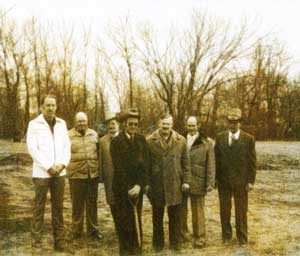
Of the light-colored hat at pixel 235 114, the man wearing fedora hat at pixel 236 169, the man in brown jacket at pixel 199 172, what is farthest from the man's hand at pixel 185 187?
the light-colored hat at pixel 235 114

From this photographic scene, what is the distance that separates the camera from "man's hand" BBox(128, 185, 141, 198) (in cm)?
317

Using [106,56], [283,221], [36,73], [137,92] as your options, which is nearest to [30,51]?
[36,73]

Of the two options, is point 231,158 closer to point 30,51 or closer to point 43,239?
point 43,239

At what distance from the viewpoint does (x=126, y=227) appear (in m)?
3.27

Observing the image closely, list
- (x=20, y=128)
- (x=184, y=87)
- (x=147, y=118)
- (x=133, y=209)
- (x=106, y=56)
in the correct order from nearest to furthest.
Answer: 1. (x=133, y=209)
2. (x=106, y=56)
3. (x=184, y=87)
4. (x=147, y=118)
5. (x=20, y=128)

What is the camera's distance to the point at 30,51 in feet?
17.6

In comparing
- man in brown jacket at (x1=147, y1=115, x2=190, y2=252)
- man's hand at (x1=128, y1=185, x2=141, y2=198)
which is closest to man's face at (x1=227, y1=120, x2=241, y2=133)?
man in brown jacket at (x1=147, y1=115, x2=190, y2=252)

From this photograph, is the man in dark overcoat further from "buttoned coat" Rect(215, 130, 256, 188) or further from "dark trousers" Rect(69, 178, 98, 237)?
"buttoned coat" Rect(215, 130, 256, 188)

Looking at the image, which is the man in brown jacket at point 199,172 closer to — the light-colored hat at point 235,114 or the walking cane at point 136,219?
the light-colored hat at point 235,114

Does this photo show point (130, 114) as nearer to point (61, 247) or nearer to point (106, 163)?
point (106, 163)

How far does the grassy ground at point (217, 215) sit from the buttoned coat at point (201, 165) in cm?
48

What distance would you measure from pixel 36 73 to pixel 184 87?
1.91 metres

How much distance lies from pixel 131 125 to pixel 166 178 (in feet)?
1.81

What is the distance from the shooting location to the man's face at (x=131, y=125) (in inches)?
126
